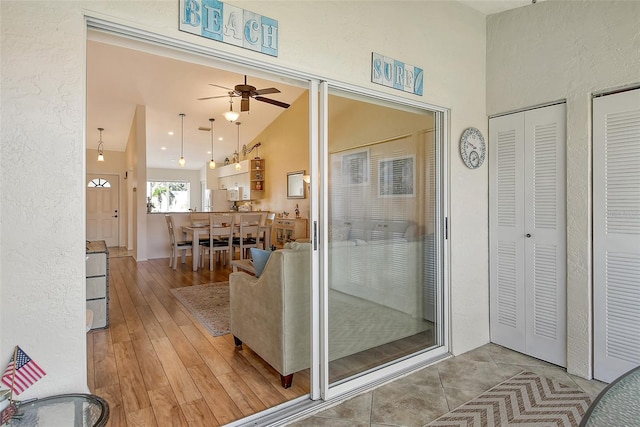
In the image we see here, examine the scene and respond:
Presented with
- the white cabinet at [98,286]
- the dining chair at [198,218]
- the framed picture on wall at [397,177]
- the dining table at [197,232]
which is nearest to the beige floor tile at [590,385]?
the framed picture on wall at [397,177]

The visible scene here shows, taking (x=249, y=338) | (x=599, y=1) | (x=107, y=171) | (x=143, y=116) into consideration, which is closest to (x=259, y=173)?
(x=143, y=116)

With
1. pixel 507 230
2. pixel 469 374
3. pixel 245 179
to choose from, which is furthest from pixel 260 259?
pixel 245 179

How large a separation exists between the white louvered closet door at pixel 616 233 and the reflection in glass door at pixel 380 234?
1081mm

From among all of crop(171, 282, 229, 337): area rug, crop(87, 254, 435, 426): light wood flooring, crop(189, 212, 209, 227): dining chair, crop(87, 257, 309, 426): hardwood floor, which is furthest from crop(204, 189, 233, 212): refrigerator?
crop(87, 254, 435, 426): light wood flooring

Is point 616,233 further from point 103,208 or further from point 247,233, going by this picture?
point 103,208

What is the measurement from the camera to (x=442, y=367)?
2.70m

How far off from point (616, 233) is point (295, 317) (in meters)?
2.28

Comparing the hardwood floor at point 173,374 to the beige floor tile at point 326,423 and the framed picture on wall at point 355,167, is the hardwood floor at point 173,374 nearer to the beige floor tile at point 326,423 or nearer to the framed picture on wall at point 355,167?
the beige floor tile at point 326,423

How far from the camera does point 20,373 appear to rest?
1.33m

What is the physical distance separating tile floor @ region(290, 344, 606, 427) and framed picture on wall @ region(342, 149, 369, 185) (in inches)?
56.7

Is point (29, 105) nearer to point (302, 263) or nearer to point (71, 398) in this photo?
point (71, 398)

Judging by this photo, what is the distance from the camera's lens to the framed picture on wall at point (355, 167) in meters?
2.39

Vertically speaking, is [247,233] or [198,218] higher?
[198,218]

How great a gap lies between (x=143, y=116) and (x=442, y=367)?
7.03m
